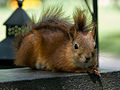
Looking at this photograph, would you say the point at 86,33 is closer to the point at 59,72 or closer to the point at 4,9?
the point at 59,72

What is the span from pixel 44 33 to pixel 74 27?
0.29m

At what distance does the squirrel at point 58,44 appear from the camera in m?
2.46

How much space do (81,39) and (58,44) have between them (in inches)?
8.3

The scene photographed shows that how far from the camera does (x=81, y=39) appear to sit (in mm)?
2480

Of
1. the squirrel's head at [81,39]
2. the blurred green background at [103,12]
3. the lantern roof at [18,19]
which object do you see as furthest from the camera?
the blurred green background at [103,12]

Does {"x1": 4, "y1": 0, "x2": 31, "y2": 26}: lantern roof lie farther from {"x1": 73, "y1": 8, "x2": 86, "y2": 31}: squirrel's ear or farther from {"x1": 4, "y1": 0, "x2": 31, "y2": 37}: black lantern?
{"x1": 73, "y1": 8, "x2": 86, "y2": 31}: squirrel's ear

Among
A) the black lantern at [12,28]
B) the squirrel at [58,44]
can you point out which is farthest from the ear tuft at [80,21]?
the black lantern at [12,28]

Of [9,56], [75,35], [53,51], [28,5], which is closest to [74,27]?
[75,35]

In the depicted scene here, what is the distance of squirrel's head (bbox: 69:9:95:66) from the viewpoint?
2400mm

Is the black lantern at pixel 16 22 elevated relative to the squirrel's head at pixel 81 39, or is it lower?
elevated

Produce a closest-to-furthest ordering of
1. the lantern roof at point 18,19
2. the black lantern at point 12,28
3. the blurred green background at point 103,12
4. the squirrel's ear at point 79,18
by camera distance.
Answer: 1. the squirrel's ear at point 79,18
2. the black lantern at point 12,28
3. the lantern roof at point 18,19
4. the blurred green background at point 103,12

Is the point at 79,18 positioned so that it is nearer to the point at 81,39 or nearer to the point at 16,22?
the point at 81,39

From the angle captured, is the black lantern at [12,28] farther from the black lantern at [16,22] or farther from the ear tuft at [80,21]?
the ear tuft at [80,21]

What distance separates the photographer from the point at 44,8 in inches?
111
